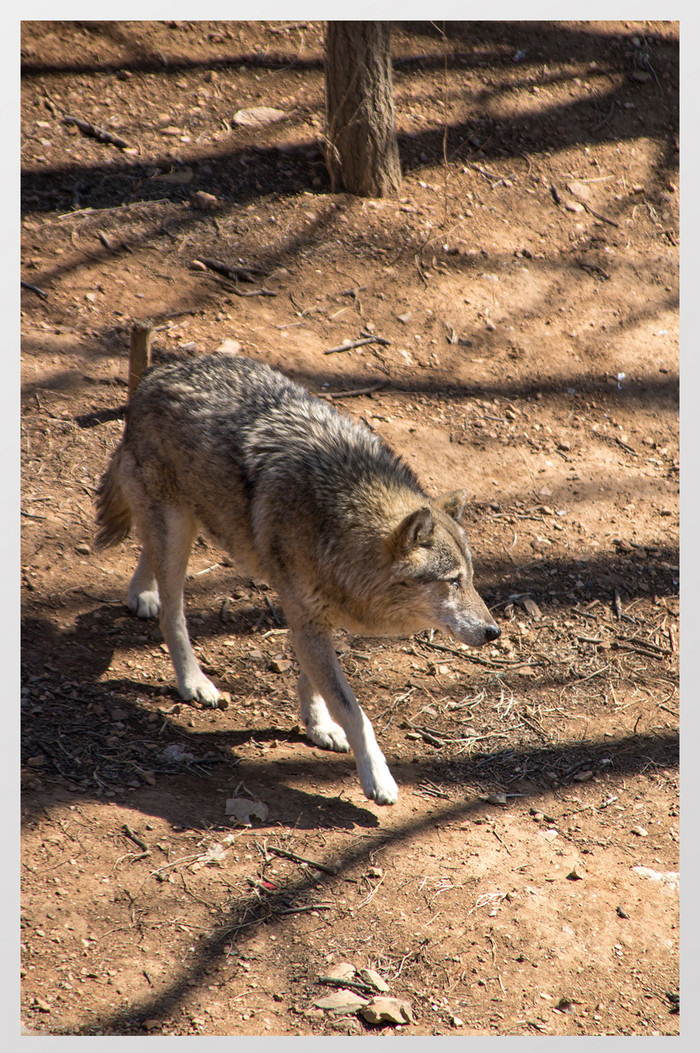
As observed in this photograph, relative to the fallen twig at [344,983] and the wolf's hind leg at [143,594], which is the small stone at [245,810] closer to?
the fallen twig at [344,983]

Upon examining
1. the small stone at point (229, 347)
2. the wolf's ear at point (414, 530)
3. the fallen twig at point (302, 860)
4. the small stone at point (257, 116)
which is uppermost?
the small stone at point (257, 116)

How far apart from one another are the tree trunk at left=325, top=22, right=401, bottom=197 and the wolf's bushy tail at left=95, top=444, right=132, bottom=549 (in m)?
5.06

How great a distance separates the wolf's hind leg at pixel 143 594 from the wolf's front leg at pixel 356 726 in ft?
5.14

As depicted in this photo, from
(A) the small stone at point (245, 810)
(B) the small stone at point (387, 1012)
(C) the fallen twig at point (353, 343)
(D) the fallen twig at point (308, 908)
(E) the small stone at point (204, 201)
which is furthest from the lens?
(E) the small stone at point (204, 201)

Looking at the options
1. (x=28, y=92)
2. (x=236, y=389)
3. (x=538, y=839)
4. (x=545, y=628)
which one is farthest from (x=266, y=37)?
(x=538, y=839)

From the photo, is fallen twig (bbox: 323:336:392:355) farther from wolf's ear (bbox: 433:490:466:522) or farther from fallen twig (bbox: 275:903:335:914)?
fallen twig (bbox: 275:903:335:914)

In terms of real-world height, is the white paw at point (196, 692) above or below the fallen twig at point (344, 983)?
above

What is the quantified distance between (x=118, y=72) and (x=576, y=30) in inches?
234

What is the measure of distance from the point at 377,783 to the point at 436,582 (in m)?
1.10

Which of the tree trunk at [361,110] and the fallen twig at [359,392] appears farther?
the tree trunk at [361,110]

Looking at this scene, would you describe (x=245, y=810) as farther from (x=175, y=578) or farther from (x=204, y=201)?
(x=204, y=201)

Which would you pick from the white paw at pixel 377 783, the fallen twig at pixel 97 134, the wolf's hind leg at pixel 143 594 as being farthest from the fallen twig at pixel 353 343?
the white paw at pixel 377 783

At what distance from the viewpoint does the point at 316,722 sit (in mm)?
5141

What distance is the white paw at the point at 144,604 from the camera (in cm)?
578
